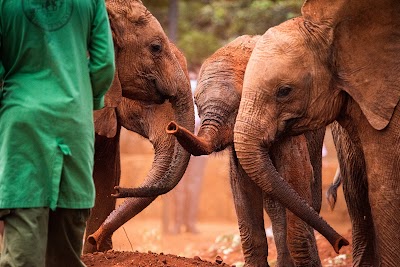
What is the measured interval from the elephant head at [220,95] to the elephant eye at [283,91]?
658 millimetres

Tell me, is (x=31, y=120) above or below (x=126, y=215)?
above

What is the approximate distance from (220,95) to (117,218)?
1.16 meters

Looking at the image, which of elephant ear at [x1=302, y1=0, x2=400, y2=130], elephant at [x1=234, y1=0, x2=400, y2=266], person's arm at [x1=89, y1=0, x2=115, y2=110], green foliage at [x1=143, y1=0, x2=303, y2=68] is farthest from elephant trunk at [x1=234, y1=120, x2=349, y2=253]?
green foliage at [x1=143, y1=0, x2=303, y2=68]

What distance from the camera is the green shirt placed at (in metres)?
6.08

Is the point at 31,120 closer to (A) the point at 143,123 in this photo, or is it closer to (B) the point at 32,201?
(B) the point at 32,201

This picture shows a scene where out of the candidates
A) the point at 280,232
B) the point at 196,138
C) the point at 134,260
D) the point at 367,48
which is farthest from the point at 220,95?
the point at 134,260

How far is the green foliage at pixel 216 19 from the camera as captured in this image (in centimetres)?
1806

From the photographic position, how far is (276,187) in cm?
813

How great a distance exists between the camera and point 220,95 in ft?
29.4

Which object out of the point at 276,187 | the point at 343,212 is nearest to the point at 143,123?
the point at 276,187

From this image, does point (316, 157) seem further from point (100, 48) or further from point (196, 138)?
point (100, 48)

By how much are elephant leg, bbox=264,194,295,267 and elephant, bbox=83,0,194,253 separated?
75 centimetres

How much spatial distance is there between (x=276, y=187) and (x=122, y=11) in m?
1.81

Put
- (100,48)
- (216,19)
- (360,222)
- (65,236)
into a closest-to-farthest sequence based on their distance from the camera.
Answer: (65,236), (100,48), (360,222), (216,19)
